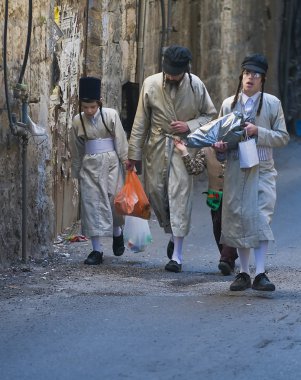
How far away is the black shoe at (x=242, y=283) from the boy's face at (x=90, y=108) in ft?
7.65

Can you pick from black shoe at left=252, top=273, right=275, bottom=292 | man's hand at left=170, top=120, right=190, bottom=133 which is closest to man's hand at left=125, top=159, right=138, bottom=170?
Answer: man's hand at left=170, top=120, right=190, bottom=133

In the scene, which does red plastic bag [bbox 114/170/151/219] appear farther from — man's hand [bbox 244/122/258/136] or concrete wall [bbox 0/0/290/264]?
man's hand [bbox 244/122/258/136]

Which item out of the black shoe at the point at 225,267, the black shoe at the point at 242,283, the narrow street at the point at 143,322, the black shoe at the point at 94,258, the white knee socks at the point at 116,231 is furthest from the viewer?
the white knee socks at the point at 116,231

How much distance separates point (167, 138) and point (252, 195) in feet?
5.65

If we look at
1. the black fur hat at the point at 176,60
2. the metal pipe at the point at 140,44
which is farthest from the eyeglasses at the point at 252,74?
the metal pipe at the point at 140,44

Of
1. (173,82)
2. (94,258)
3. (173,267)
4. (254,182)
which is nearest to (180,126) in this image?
(173,82)

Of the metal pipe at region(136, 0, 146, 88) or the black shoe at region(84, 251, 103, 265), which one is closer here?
the black shoe at region(84, 251, 103, 265)

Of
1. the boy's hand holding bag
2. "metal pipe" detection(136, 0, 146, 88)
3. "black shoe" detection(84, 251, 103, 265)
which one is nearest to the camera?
the boy's hand holding bag

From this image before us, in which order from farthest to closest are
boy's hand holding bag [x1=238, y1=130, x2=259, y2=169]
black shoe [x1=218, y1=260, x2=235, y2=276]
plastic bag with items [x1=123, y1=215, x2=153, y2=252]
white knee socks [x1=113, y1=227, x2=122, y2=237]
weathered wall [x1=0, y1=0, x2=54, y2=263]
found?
white knee socks [x1=113, y1=227, x2=122, y2=237] → plastic bag with items [x1=123, y1=215, x2=153, y2=252] → black shoe [x1=218, y1=260, x2=235, y2=276] → weathered wall [x1=0, y1=0, x2=54, y2=263] → boy's hand holding bag [x1=238, y1=130, x2=259, y2=169]

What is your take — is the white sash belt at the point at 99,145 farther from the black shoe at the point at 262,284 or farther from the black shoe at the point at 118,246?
the black shoe at the point at 262,284

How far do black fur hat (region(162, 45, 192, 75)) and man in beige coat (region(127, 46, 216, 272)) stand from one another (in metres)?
0.02

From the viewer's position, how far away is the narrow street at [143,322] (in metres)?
5.47

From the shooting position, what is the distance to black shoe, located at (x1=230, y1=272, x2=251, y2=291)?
776 cm

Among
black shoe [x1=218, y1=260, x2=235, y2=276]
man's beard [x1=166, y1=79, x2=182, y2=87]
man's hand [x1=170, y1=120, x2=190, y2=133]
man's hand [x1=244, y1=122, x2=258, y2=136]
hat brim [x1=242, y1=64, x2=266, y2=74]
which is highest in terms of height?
hat brim [x1=242, y1=64, x2=266, y2=74]
